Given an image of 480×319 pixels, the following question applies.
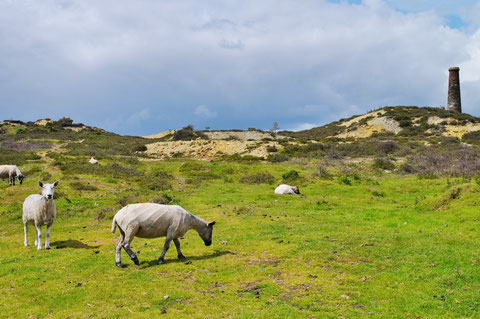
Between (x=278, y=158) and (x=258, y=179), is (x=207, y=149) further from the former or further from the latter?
(x=258, y=179)

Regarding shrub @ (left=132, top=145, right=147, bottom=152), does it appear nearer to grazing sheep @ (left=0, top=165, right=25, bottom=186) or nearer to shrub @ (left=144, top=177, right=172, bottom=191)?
shrub @ (left=144, top=177, right=172, bottom=191)

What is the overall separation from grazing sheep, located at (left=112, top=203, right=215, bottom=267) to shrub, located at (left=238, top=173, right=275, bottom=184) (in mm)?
23441

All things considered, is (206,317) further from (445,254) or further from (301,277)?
(445,254)

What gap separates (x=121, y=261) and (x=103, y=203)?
49.2ft

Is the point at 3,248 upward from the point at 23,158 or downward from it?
downward

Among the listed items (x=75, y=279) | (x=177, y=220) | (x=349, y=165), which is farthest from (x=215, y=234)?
(x=349, y=165)

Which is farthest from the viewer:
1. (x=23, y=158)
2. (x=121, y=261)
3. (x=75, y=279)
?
(x=23, y=158)

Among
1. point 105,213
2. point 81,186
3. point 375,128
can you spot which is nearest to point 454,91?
point 375,128

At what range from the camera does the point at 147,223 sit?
1288 cm

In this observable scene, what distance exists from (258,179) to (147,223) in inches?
1003

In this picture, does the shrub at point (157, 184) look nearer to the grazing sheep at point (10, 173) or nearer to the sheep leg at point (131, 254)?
the grazing sheep at point (10, 173)

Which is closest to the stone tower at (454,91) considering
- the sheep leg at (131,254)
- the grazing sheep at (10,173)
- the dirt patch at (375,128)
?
the dirt patch at (375,128)

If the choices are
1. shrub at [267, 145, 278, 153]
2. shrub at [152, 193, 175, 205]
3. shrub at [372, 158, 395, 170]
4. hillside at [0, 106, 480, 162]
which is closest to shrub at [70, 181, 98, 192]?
shrub at [152, 193, 175, 205]

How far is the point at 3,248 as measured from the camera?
1672 centimetres
